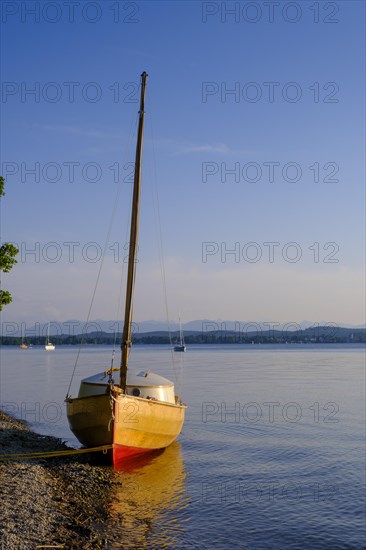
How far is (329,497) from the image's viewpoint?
76.9ft

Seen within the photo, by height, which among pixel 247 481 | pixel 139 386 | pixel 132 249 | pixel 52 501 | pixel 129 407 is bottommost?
pixel 247 481

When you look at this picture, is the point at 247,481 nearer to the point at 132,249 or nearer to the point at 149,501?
the point at 149,501

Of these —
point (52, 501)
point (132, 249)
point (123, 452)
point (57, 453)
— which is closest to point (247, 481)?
point (123, 452)

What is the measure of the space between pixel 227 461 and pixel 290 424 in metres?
13.4

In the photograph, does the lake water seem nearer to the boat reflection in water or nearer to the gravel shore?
the boat reflection in water

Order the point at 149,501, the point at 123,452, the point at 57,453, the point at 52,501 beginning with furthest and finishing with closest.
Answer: the point at 123,452 → the point at 57,453 → the point at 149,501 → the point at 52,501

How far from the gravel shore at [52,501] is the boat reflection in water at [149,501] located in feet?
1.71

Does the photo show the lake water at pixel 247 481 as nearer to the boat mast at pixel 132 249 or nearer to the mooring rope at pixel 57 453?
the mooring rope at pixel 57 453

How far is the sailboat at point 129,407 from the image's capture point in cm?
2466

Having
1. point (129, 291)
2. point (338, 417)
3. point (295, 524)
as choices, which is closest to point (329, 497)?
point (295, 524)

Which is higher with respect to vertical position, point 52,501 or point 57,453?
point 57,453

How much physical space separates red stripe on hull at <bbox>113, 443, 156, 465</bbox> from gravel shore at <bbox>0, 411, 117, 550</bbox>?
0.62 m

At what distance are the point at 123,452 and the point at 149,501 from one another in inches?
171

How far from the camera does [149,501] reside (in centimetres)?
2155
